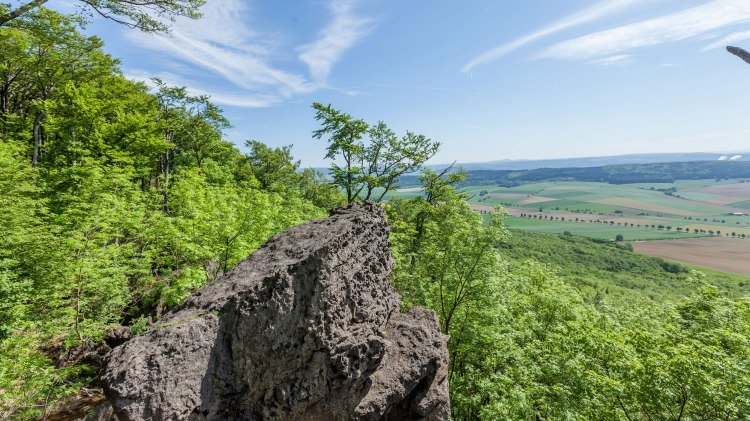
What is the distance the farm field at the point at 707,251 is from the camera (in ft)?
314

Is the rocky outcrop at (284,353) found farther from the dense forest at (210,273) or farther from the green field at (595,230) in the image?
the green field at (595,230)

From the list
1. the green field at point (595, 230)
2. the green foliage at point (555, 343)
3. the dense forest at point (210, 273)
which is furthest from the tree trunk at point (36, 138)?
the green field at point (595, 230)

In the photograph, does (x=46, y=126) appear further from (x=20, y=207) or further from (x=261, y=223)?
(x=261, y=223)

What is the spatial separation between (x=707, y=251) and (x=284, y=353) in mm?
157760

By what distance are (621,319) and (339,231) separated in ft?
91.4

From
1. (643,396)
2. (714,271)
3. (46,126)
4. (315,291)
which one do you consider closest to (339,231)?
(315,291)

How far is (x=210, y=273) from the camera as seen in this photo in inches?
659

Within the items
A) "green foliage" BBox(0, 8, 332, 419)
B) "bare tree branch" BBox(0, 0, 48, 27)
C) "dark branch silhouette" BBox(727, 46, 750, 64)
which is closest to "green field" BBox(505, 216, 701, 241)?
"green foliage" BBox(0, 8, 332, 419)

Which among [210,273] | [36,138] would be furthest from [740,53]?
[36,138]

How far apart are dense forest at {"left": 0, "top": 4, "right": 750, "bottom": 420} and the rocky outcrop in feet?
12.2

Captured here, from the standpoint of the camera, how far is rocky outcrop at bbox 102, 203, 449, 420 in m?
8.05

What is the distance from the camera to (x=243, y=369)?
8.98 m

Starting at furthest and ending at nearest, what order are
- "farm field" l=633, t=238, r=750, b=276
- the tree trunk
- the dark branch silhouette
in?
"farm field" l=633, t=238, r=750, b=276
the tree trunk
the dark branch silhouette

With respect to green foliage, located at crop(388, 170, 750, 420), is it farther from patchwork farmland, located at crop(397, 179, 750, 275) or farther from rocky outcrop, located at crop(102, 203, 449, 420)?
patchwork farmland, located at crop(397, 179, 750, 275)
